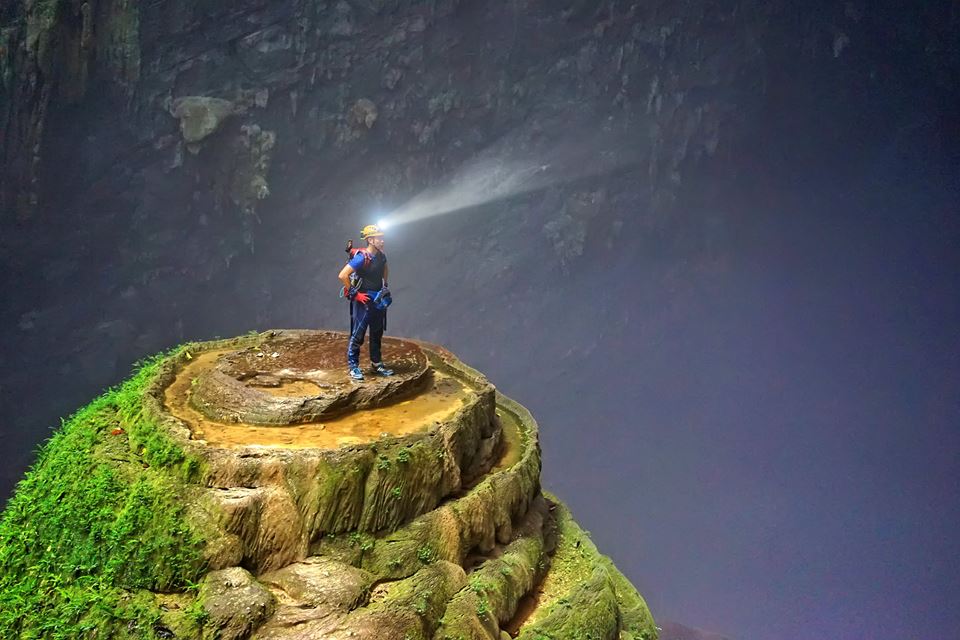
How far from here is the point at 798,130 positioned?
41125 mm

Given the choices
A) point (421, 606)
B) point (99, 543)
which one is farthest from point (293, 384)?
point (421, 606)

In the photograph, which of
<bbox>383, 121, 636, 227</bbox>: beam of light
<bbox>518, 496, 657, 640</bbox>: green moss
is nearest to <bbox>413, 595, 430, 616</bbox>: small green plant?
<bbox>518, 496, 657, 640</bbox>: green moss

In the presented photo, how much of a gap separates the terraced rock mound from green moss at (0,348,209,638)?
0.7 inches

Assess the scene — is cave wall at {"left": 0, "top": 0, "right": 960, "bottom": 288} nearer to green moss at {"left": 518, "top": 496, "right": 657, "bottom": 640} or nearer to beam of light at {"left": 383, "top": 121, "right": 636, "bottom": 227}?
beam of light at {"left": 383, "top": 121, "right": 636, "bottom": 227}

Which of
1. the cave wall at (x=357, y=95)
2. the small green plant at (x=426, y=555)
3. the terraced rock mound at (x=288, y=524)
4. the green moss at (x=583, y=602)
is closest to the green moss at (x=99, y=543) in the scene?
the terraced rock mound at (x=288, y=524)

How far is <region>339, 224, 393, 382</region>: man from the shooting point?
7.92 metres

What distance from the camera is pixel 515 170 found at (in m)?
37.6

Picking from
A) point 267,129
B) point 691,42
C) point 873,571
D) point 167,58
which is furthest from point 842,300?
point 167,58

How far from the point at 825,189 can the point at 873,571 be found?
3141cm

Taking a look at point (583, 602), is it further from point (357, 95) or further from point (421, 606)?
point (357, 95)

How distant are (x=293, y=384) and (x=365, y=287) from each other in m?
1.86

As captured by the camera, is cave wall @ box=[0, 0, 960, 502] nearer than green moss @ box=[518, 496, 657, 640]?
No

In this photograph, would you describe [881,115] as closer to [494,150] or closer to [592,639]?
[494,150]

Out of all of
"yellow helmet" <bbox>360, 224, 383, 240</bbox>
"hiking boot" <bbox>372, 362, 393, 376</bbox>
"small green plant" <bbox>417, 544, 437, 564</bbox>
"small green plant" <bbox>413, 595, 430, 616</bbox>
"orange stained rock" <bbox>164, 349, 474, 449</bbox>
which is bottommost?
"small green plant" <bbox>413, 595, 430, 616</bbox>
